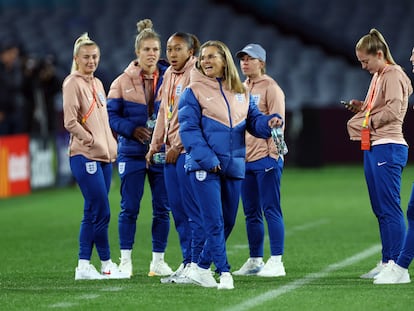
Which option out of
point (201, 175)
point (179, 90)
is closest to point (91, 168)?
point (179, 90)

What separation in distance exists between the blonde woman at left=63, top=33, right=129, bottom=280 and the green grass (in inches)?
12.1

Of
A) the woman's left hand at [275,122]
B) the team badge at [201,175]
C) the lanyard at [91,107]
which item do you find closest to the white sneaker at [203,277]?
the team badge at [201,175]

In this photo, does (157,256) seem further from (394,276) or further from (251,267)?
(394,276)

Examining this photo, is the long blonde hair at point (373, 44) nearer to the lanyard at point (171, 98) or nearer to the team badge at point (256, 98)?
the team badge at point (256, 98)

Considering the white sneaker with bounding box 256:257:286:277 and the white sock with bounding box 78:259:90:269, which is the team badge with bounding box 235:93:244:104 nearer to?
the white sneaker with bounding box 256:257:286:277

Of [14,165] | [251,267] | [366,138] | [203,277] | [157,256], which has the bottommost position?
[14,165]

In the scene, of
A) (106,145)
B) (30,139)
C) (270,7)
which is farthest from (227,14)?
(106,145)

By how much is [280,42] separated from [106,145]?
20.3 metres

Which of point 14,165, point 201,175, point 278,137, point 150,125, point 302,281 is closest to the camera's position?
point 278,137

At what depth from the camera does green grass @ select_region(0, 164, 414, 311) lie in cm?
875

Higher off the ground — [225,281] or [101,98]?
[101,98]

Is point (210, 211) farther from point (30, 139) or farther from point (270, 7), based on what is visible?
point (270, 7)

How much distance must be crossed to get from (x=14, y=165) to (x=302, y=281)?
10577 mm

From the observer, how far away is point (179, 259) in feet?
38.9
